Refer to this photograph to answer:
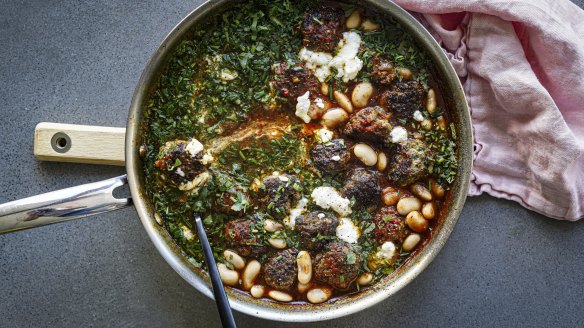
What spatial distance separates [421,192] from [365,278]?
22.8 inches

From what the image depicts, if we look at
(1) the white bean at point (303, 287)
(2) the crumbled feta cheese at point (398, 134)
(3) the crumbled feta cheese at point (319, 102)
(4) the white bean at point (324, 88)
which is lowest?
(1) the white bean at point (303, 287)

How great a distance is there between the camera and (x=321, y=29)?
9.40 feet

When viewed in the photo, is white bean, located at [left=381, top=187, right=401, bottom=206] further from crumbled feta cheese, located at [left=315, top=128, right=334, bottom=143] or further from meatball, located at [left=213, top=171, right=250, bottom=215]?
meatball, located at [left=213, top=171, right=250, bottom=215]

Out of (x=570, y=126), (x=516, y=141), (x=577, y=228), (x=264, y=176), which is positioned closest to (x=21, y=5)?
(x=264, y=176)

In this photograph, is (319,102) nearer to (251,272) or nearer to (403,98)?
(403,98)

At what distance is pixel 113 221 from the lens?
323 centimetres

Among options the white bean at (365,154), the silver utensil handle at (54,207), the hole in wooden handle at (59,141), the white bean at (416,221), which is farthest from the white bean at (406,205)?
the hole in wooden handle at (59,141)

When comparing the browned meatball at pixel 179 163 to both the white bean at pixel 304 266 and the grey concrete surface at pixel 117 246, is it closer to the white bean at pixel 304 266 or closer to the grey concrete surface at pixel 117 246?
the grey concrete surface at pixel 117 246

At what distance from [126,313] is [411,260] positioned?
5.75ft

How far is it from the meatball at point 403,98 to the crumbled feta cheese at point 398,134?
0.26ft

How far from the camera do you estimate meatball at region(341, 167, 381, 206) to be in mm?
2895

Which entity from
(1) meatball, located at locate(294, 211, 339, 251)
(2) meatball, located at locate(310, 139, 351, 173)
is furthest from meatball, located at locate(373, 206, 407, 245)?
(2) meatball, located at locate(310, 139, 351, 173)

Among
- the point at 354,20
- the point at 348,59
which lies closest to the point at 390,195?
the point at 348,59

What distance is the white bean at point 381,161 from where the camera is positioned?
2.96 metres
